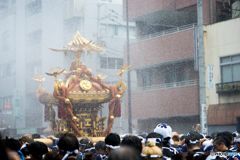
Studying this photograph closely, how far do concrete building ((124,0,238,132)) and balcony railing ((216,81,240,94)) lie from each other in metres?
1.01

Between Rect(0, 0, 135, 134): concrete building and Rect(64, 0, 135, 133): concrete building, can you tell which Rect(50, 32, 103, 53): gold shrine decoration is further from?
Rect(64, 0, 135, 133): concrete building

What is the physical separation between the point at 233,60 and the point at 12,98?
17269mm

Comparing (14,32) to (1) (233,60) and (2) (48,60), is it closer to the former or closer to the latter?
(2) (48,60)

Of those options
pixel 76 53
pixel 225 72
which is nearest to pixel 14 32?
pixel 225 72

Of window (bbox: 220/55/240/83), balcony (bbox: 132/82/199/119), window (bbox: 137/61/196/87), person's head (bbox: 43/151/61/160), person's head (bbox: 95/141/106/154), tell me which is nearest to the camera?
person's head (bbox: 43/151/61/160)

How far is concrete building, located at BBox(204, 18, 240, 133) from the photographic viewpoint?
21.9 metres

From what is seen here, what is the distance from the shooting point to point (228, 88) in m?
22.0

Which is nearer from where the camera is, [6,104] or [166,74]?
[166,74]

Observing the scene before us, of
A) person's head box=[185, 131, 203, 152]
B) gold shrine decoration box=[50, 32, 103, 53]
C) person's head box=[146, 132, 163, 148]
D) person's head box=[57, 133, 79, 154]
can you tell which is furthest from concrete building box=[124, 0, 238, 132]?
person's head box=[57, 133, 79, 154]

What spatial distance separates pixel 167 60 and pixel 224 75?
10.0ft

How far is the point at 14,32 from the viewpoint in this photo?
28.7 meters

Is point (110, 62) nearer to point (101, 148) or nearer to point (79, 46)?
point (79, 46)

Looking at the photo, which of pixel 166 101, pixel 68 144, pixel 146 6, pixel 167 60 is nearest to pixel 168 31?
pixel 146 6

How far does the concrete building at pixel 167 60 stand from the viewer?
23.7 meters
